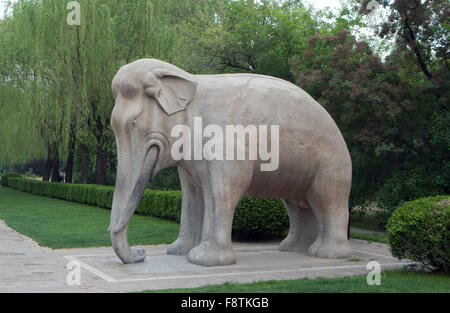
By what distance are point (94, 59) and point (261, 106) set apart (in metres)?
13.5

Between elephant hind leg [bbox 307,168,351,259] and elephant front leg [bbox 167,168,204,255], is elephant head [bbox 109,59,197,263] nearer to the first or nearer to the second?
elephant front leg [bbox 167,168,204,255]

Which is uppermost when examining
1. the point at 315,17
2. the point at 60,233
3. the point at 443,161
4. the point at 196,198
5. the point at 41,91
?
the point at 315,17

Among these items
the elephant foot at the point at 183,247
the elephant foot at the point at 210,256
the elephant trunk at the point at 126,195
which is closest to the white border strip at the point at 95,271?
the elephant trunk at the point at 126,195

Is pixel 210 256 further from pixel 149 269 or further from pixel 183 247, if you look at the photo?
pixel 183 247

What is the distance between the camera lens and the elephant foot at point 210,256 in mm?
7219

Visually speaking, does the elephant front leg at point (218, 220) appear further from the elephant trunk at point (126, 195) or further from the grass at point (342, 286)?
the grass at point (342, 286)

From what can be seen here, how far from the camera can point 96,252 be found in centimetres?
889

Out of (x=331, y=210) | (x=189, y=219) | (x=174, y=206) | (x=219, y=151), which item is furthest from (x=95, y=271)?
(x=174, y=206)

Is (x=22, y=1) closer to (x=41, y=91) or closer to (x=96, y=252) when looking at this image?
(x=41, y=91)

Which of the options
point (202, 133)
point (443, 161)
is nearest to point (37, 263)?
point (202, 133)

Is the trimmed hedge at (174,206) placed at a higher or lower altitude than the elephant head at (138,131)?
lower

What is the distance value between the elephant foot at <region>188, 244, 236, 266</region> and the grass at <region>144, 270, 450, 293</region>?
48.3 inches

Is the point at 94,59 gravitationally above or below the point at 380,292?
above

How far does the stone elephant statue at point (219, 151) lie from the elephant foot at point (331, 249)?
0.02 m
